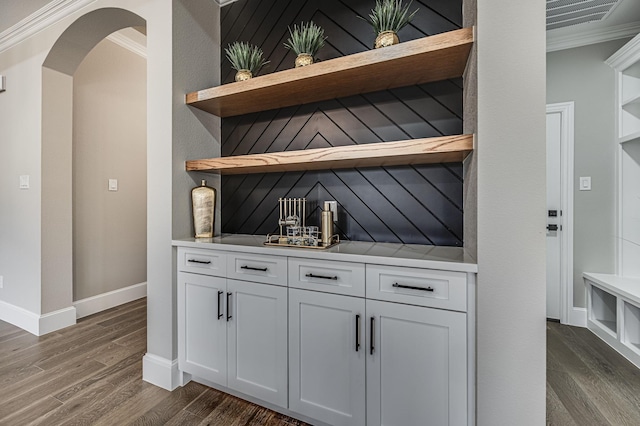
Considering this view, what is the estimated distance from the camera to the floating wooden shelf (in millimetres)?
1331

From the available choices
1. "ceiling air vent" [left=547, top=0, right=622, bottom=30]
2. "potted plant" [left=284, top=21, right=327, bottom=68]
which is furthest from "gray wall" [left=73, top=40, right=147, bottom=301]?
"ceiling air vent" [left=547, top=0, right=622, bottom=30]

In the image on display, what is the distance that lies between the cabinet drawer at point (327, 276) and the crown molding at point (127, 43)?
10.8ft

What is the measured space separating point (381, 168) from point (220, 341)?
140 centimetres

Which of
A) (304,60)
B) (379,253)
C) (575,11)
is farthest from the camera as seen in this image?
(575,11)

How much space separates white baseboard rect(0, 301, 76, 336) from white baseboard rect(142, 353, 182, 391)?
1.36 m

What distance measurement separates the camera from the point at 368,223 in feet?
6.04

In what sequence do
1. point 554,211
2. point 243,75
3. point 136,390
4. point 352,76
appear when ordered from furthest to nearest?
point 554,211 < point 243,75 < point 136,390 < point 352,76

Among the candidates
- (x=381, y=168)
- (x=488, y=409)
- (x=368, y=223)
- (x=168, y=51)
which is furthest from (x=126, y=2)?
(x=488, y=409)

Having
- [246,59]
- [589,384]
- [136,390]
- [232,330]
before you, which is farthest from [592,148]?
[136,390]

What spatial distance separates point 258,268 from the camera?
163 centimetres

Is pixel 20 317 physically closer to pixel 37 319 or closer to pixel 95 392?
pixel 37 319

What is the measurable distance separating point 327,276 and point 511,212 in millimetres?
818

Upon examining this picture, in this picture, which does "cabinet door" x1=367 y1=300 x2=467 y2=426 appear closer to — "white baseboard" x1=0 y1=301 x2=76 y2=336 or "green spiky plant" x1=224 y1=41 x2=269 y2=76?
"green spiky plant" x1=224 y1=41 x2=269 y2=76

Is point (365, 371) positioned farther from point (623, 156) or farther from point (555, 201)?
point (623, 156)
